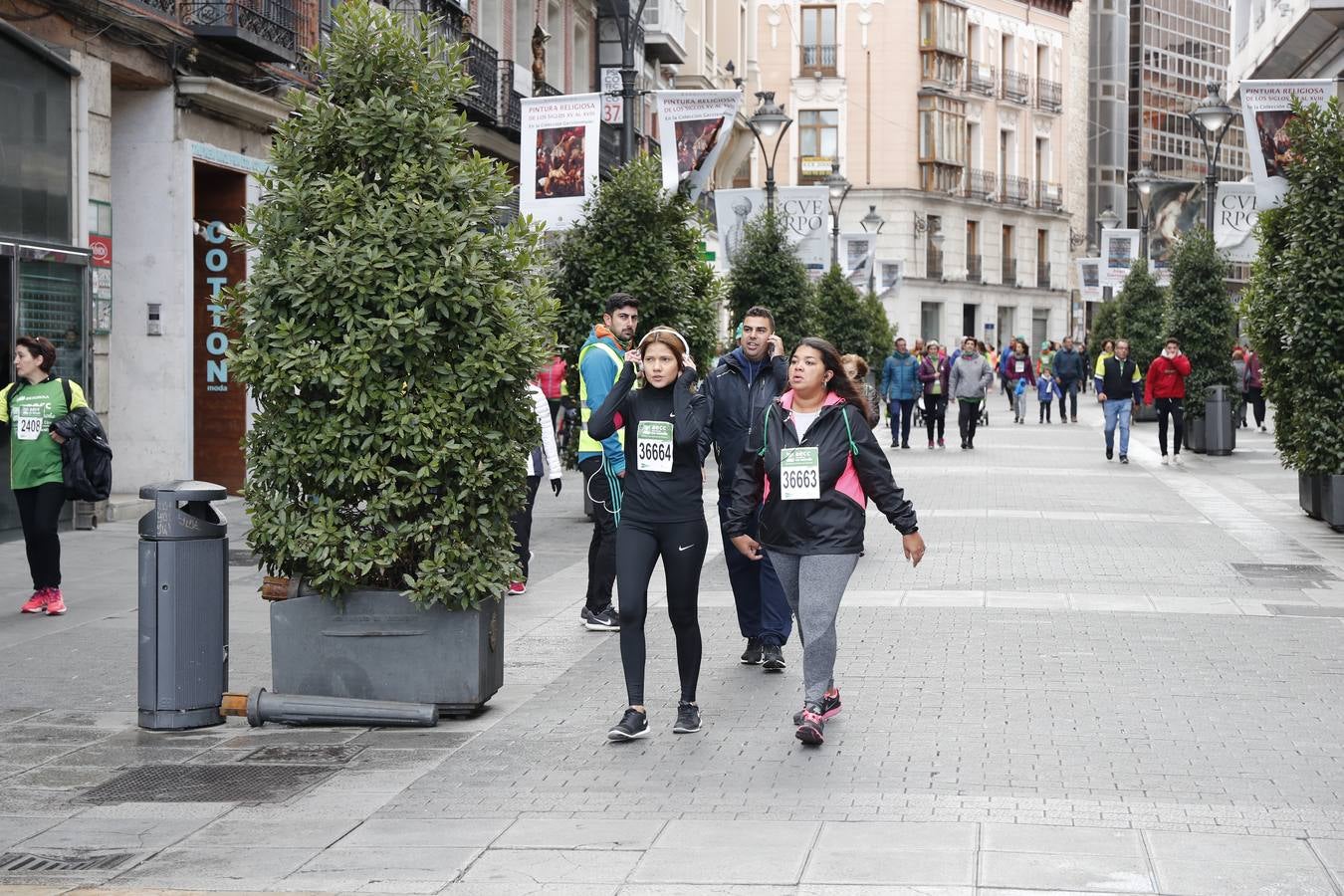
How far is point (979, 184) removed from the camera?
2926 inches

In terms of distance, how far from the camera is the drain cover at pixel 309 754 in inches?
294

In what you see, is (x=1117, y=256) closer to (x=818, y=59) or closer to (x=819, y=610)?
(x=818, y=59)

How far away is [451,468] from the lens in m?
8.20

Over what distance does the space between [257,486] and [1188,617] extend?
5886 mm

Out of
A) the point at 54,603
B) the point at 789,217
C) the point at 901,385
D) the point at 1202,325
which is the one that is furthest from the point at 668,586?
the point at 789,217

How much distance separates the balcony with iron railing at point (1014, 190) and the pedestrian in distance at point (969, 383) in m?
46.6

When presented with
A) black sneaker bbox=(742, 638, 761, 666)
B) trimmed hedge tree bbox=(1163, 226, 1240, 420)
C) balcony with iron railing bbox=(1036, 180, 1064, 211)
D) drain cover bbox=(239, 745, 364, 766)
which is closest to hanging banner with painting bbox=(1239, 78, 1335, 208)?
trimmed hedge tree bbox=(1163, 226, 1240, 420)

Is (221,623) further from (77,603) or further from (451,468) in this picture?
(77,603)

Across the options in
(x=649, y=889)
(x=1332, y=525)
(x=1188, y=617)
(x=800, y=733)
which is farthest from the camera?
(x=1332, y=525)

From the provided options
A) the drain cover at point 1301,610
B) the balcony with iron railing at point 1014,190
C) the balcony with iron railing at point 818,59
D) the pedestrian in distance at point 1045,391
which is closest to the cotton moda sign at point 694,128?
the drain cover at point 1301,610

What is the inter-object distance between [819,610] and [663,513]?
2.65 ft

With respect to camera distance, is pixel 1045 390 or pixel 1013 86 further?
pixel 1013 86

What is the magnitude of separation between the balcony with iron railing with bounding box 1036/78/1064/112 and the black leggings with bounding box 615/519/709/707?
238 ft

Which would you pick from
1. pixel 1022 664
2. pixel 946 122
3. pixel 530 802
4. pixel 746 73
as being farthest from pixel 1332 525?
pixel 946 122
